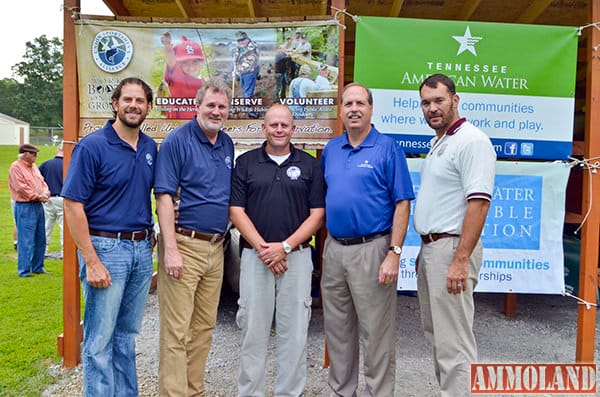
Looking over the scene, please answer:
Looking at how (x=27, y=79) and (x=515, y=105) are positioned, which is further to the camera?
(x=27, y=79)

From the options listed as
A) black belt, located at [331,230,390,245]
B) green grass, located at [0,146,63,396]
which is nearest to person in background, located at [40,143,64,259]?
green grass, located at [0,146,63,396]

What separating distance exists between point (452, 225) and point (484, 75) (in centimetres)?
168

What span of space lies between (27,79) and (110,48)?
7920 cm

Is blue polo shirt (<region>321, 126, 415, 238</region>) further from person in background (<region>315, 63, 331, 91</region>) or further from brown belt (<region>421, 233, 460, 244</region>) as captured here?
person in background (<region>315, 63, 331, 91</region>)

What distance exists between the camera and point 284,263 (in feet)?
9.64

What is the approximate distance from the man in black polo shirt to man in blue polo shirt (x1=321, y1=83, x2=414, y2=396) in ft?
0.54

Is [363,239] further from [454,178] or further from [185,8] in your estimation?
[185,8]

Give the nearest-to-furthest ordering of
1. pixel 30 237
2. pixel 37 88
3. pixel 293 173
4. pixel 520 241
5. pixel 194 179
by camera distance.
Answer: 1. pixel 194 179
2. pixel 293 173
3. pixel 520 241
4. pixel 30 237
5. pixel 37 88

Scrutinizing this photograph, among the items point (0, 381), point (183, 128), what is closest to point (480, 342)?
point (183, 128)

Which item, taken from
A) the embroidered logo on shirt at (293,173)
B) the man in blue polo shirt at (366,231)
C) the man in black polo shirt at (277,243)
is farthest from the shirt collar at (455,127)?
the embroidered logo on shirt at (293,173)

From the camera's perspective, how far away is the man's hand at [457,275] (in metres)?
2.64

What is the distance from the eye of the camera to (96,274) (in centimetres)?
261

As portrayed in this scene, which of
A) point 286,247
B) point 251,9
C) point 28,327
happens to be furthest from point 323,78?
point 28,327

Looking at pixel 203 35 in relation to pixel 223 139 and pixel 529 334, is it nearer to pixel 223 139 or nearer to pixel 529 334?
pixel 223 139
